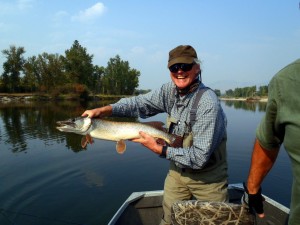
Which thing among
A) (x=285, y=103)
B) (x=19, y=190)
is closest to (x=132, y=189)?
(x=19, y=190)

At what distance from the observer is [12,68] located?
7881 centimetres

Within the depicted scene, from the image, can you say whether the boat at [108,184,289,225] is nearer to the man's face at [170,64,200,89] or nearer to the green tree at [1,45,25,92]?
the man's face at [170,64,200,89]

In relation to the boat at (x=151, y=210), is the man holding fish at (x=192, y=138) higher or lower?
higher

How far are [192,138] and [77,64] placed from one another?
78584mm

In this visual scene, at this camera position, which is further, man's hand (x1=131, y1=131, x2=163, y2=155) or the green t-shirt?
man's hand (x1=131, y1=131, x2=163, y2=155)

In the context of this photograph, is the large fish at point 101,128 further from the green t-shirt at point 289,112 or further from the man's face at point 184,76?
the green t-shirt at point 289,112

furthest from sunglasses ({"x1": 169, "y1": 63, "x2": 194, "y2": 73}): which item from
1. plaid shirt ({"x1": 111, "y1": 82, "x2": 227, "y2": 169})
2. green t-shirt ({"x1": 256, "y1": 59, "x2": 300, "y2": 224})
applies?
green t-shirt ({"x1": 256, "y1": 59, "x2": 300, "y2": 224})

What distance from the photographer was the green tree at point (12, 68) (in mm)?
78500

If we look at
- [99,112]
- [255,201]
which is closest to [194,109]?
[255,201]

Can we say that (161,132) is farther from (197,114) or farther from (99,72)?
(99,72)

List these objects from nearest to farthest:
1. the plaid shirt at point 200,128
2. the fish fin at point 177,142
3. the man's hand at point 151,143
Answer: the plaid shirt at point 200,128
the man's hand at point 151,143
the fish fin at point 177,142

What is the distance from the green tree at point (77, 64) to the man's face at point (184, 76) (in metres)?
76.9

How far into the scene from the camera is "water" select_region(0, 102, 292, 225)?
8.19 meters

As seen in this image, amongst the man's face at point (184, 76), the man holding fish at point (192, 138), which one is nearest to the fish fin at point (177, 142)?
the man holding fish at point (192, 138)
